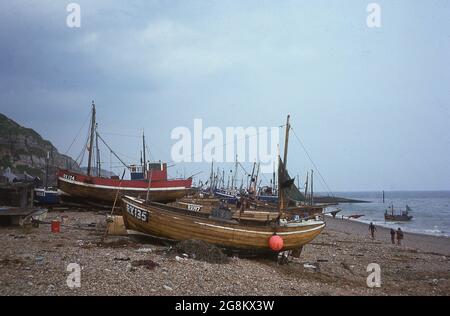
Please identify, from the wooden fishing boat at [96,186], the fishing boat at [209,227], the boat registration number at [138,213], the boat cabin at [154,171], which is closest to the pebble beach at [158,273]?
the fishing boat at [209,227]

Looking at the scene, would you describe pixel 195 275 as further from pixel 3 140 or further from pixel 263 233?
pixel 3 140

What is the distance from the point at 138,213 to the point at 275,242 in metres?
6.50

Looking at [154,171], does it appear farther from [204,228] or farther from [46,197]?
[204,228]

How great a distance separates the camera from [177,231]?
598 inches

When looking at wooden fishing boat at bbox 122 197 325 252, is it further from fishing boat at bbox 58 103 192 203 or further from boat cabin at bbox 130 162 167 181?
boat cabin at bbox 130 162 167 181

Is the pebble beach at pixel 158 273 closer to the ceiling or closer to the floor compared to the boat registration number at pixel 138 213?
closer to the floor

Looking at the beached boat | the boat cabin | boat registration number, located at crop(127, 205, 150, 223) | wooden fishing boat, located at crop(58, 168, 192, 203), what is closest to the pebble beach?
boat registration number, located at crop(127, 205, 150, 223)

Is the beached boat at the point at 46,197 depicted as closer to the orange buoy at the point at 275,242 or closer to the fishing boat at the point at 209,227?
the fishing boat at the point at 209,227

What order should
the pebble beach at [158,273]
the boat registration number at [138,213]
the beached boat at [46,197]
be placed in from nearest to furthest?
the pebble beach at [158,273], the boat registration number at [138,213], the beached boat at [46,197]

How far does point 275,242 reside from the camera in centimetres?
1512

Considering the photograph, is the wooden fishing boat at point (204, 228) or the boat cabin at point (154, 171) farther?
the boat cabin at point (154, 171)

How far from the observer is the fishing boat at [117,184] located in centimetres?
2936

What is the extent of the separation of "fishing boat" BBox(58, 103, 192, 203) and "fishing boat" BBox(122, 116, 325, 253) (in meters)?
12.3
